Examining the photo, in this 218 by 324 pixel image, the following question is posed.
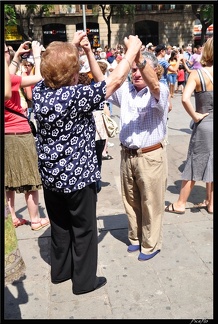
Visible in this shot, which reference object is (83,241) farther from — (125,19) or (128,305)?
(125,19)

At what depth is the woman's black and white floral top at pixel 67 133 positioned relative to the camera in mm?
2143

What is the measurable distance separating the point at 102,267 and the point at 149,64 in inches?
65.5

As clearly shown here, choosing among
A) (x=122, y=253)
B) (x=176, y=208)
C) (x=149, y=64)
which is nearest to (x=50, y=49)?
(x=149, y=64)

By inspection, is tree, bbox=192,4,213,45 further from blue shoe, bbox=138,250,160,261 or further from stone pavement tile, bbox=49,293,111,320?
stone pavement tile, bbox=49,293,111,320

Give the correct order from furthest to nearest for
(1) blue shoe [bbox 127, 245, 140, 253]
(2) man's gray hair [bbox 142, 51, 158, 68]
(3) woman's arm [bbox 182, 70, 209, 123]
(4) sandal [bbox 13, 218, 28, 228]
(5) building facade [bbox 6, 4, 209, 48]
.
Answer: (5) building facade [bbox 6, 4, 209, 48]
(4) sandal [bbox 13, 218, 28, 228]
(3) woman's arm [bbox 182, 70, 209, 123]
(1) blue shoe [bbox 127, 245, 140, 253]
(2) man's gray hair [bbox 142, 51, 158, 68]

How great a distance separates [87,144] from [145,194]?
2.64 ft

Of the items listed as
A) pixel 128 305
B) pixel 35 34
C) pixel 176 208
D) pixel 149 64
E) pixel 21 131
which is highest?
pixel 35 34

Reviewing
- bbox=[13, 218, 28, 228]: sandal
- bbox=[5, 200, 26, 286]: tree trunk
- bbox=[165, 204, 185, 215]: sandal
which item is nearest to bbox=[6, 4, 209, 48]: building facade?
bbox=[165, 204, 185, 215]: sandal

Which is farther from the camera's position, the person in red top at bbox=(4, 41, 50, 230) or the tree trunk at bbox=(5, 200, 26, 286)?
the person in red top at bbox=(4, 41, 50, 230)

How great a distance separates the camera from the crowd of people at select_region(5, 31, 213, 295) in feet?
7.18

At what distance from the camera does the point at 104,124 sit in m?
3.67

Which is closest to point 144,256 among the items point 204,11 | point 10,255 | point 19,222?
point 10,255

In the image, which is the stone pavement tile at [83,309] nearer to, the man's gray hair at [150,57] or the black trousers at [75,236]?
the black trousers at [75,236]

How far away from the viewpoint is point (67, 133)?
7.34 ft
